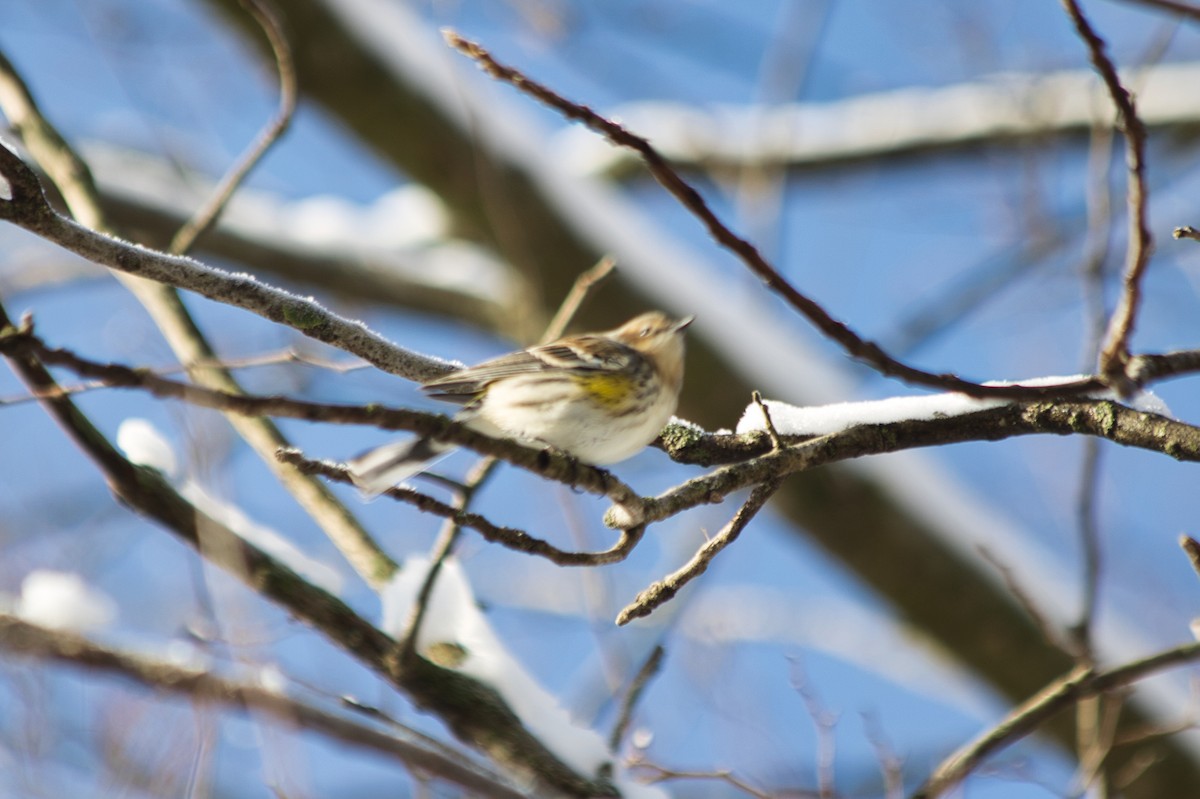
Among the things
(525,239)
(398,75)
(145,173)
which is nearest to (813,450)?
(525,239)

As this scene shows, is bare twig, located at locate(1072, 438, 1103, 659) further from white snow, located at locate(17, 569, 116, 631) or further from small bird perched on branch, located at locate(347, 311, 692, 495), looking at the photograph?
white snow, located at locate(17, 569, 116, 631)

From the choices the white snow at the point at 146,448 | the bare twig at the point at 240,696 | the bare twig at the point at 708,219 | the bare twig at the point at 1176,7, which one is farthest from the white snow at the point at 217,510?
the bare twig at the point at 1176,7

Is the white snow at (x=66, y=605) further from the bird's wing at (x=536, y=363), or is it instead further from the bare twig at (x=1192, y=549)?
the bare twig at (x=1192, y=549)

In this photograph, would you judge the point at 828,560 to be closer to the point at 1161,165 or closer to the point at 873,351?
the point at 1161,165

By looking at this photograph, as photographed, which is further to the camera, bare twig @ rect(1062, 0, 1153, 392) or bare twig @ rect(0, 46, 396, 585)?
bare twig @ rect(0, 46, 396, 585)

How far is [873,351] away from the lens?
1479 millimetres

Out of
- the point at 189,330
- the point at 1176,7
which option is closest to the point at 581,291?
the point at 189,330

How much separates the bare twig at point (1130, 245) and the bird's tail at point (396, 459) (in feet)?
4.30

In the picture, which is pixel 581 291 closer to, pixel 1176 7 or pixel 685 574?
pixel 685 574

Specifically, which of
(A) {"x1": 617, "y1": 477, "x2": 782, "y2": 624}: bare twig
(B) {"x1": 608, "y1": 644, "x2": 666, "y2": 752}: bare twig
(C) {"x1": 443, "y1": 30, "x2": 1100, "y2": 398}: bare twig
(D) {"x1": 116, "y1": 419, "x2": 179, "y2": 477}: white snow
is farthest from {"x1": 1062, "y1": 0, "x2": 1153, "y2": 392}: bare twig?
(D) {"x1": 116, "y1": 419, "x2": 179, "y2": 477}: white snow

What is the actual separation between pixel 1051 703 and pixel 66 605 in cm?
273

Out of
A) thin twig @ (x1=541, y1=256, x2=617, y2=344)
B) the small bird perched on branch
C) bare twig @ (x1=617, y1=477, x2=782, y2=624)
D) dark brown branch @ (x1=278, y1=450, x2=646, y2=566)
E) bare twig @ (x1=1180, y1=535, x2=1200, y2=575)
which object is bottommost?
dark brown branch @ (x1=278, y1=450, x2=646, y2=566)

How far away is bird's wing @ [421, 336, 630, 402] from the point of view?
2.54 metres

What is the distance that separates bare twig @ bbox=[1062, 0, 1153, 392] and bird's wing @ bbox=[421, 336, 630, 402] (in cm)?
141
